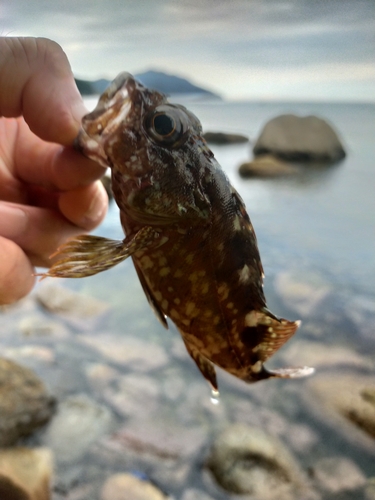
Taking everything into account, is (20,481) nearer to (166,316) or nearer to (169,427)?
(169,427)

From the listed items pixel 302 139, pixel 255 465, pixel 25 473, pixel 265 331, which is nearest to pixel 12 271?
pixel 265 331

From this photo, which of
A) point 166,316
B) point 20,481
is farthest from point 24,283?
point 20,481

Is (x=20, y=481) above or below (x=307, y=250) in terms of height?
below

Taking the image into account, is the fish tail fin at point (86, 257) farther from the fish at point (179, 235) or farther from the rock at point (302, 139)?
the rock at point (302, 139)

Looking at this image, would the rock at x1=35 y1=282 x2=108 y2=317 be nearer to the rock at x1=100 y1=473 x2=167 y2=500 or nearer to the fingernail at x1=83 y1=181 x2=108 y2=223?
the rock at x1=100 y1=473 x2=167 y2=500

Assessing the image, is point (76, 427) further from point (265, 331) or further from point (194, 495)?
point (265, 331)
